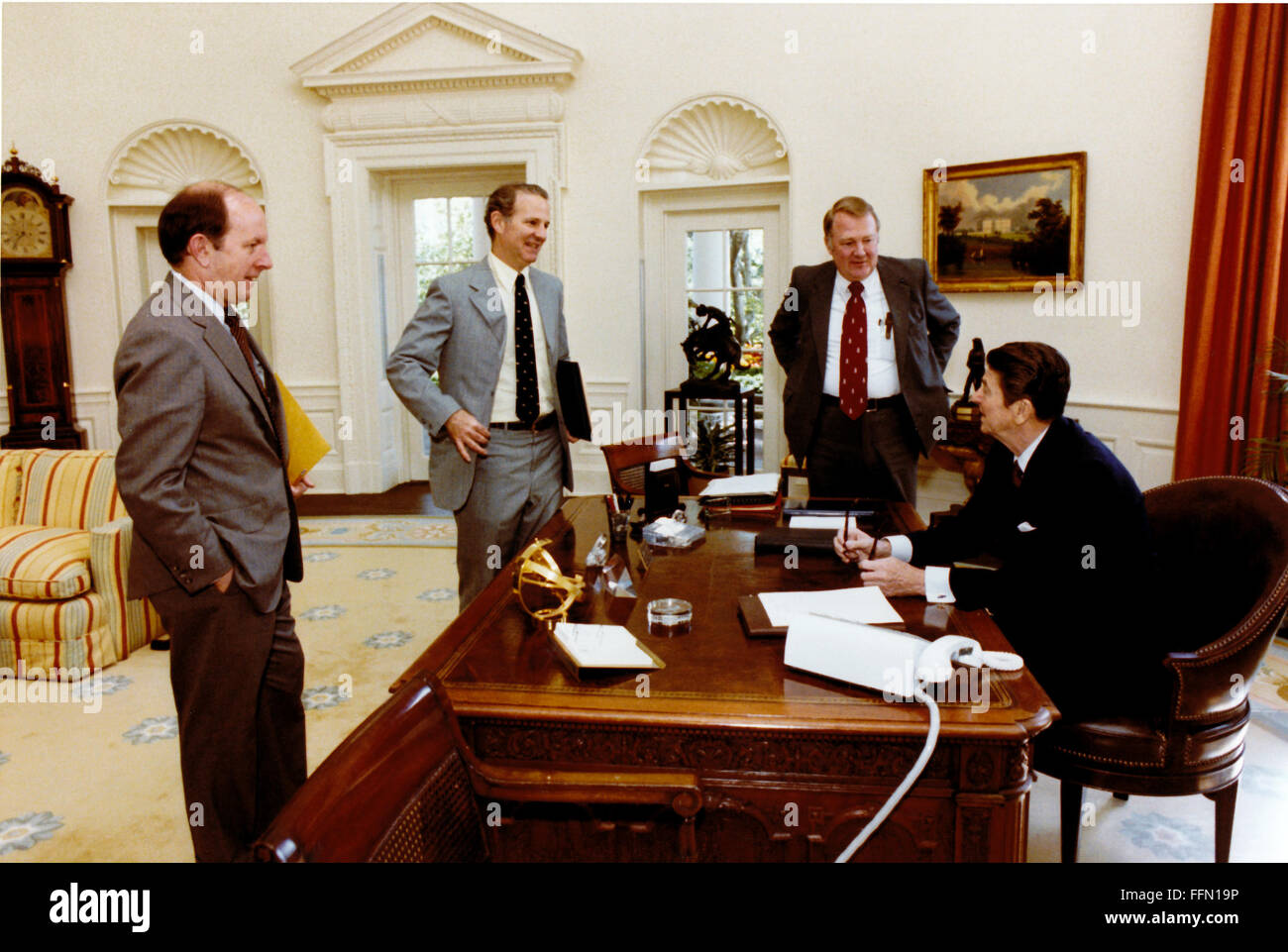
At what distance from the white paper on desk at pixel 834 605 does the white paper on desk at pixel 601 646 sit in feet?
0.96

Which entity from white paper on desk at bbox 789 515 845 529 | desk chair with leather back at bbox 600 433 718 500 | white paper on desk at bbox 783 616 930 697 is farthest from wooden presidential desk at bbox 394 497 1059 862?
desk chair with leather back at bbox 600 433 718 500

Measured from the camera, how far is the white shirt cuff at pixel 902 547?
2.33 meters

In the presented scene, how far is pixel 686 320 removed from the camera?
22.3 ft

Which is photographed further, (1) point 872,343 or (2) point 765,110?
(2) point 765,110

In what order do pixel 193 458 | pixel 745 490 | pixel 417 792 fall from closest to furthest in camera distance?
1. pixel 417 792
2. pixel 193 458
3. pixel 745 490

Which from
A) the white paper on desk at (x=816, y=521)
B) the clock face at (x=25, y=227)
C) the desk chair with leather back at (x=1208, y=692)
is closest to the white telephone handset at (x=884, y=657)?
the desk chair with leather back at (x=1208, y=692)

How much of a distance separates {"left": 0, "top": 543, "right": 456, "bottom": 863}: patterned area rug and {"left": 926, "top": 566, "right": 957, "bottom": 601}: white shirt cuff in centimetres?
190

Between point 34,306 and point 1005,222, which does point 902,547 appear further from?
point 34,306

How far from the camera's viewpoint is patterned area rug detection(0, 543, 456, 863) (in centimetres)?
254

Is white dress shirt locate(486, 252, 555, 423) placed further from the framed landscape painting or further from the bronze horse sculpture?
the framed landscape painting

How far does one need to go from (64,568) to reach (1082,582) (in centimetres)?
365

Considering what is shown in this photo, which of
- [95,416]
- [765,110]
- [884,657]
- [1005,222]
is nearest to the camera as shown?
[884,657]

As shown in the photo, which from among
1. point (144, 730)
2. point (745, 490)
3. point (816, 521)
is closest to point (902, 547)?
point (816, 521)

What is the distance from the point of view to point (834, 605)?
189cm
